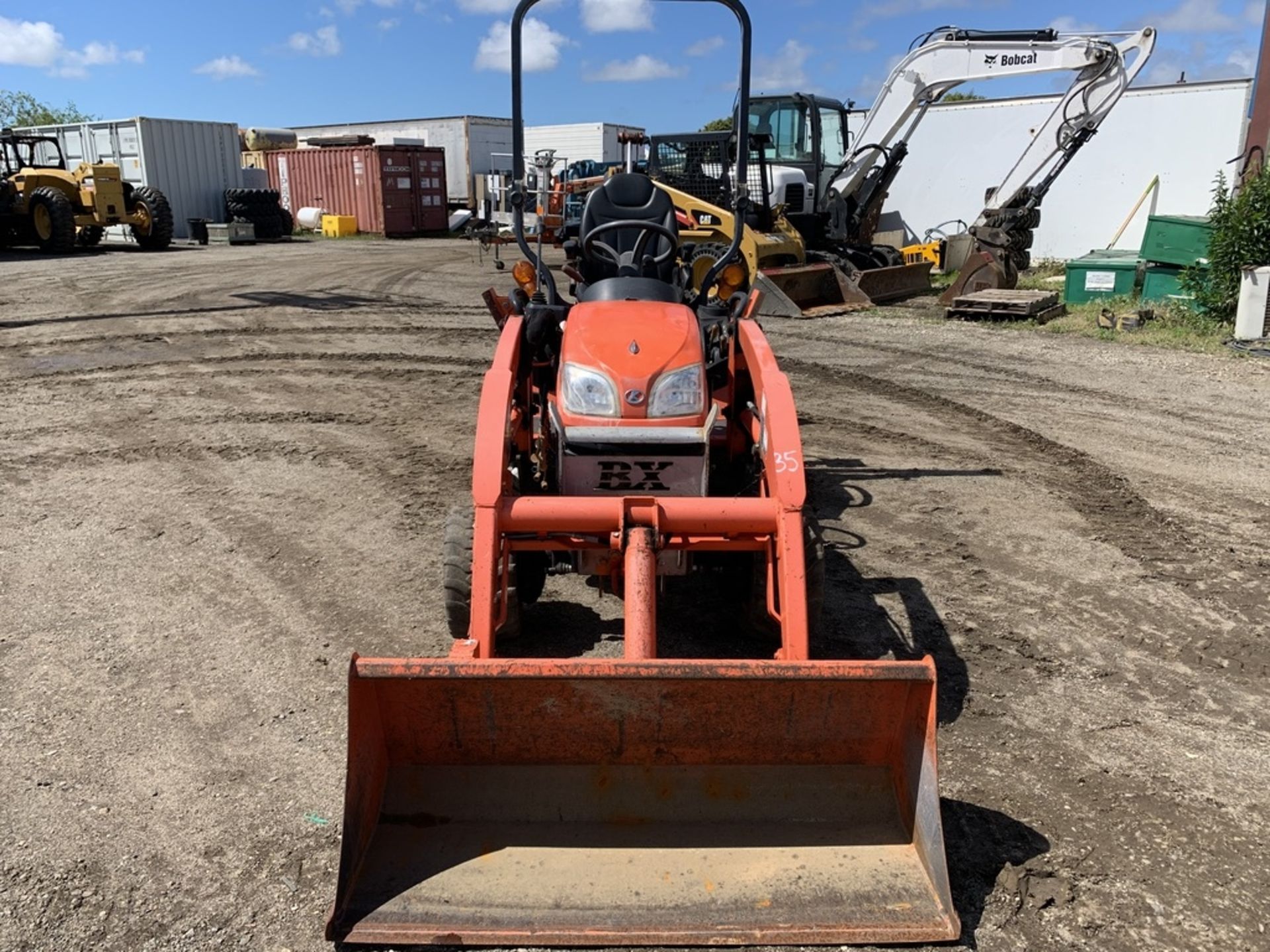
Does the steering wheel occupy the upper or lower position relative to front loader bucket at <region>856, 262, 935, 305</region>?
upper

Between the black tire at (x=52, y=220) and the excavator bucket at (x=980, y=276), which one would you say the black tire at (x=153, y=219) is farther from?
the excavator bucket at (x=980, y=276)

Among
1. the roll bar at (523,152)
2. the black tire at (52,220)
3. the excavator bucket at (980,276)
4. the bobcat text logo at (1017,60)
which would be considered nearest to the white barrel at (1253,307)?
the excavator bucket at (980,276)

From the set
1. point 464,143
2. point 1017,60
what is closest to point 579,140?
point 464,143

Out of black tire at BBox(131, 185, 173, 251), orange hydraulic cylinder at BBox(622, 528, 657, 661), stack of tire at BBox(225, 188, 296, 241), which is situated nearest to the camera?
orange hydraulic cylinder at BBox(622, 528, 657, 661)

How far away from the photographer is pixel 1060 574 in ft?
16.0

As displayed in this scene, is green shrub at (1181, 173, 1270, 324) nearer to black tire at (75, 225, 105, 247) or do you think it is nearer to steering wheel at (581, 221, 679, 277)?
steering wheel at (581, 221, 679, 277)

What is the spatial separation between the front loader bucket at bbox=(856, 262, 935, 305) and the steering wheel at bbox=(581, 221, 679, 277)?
9.27m

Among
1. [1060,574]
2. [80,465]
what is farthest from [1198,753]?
[80,465]

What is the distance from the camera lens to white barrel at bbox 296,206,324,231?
28.1m

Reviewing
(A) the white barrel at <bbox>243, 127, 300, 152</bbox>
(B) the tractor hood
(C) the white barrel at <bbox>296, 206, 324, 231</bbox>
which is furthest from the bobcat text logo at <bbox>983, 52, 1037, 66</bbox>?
(A) the white barrel at <bbox>243, 127, 300, 152</bbox>

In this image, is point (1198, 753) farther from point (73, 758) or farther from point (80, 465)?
point (80, 465)

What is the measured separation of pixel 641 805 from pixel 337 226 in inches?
1053

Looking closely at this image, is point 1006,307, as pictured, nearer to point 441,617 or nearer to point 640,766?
point 441,617

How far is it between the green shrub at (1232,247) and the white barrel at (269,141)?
27241 millimetres
